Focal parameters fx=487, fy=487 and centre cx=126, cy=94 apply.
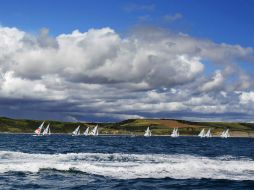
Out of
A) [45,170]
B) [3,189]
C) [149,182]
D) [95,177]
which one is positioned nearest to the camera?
[3,189]

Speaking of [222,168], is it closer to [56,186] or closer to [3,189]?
[56,186]

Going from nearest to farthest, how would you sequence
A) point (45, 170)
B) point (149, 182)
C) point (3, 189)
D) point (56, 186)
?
point (3, 189), point (56, 186), point (149, 182), point (45, 170)

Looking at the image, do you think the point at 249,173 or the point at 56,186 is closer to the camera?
the point at 56,186

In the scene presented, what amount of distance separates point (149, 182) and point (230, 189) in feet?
22.5

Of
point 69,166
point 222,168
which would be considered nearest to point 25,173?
point 69,166

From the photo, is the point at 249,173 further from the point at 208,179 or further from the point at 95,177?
the point at 95,177

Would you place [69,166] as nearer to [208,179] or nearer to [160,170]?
→ [160,170]

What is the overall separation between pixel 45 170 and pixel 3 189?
13.7 m

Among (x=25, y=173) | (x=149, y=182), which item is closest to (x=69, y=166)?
(x=25, y=173)

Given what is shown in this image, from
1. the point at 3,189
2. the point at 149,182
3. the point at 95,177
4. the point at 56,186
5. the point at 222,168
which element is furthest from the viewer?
the point at 222,168

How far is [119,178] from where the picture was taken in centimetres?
4388

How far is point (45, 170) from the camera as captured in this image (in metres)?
49.8

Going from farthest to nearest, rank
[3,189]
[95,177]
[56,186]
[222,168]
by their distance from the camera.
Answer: [222,168]
[95,177]
[56,186]
[3,189]

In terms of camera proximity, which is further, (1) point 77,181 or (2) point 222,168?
(2) point 222,168
